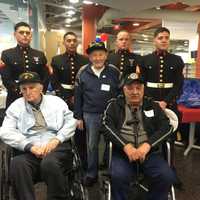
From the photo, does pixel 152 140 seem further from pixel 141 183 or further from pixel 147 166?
pixel 141 183

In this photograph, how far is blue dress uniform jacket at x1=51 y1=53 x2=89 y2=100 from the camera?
10.7ft

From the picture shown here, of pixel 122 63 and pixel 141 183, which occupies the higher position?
pixel 122 63

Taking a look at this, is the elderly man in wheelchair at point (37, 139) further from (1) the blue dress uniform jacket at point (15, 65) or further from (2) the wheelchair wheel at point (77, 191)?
(1) the blue dress uniform jacket at point (15, 65)

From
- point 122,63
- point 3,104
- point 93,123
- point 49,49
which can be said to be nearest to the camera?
point 93,123

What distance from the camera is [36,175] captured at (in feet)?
7.42

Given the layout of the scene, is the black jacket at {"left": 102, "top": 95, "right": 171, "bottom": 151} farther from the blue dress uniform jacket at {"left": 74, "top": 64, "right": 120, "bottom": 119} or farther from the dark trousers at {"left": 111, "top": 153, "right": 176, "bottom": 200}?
the blue dress uniform jacket at {"left": 74, "top": 64, "right": 120, "bottom": 119}

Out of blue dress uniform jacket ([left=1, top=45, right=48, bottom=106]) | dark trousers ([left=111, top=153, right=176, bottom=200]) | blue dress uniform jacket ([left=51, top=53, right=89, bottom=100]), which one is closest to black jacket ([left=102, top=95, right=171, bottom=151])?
dark trousers ([left=111, top=153, right=176, bottom=200])

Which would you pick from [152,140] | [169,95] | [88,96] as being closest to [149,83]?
[169,95]

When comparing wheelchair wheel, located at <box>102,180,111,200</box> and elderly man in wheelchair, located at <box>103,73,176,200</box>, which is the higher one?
elderly man in wheelchair, located at <box>103,73,176,200</box>

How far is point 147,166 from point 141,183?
8.5 inches

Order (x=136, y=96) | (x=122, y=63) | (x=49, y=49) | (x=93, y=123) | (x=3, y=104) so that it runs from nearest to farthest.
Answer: (x=136, y=96), (x=93, y=123), (x=122, y=63), (x=3, y=104), (x=49, y=49)

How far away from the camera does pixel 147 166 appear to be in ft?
7.46

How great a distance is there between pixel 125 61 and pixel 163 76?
1.56ft

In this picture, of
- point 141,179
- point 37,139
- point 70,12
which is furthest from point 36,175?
point 70,12
